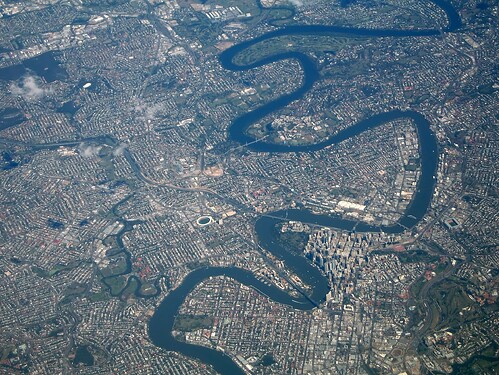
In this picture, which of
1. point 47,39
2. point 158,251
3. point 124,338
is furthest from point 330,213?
point 47,39

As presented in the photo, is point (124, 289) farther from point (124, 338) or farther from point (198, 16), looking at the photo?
point (198, 16)

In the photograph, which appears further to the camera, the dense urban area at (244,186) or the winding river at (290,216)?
the winding river at (290,216)

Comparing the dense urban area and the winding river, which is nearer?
the dense urban area

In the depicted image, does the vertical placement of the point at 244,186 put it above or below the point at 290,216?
below

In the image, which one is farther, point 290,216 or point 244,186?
point 244,186
